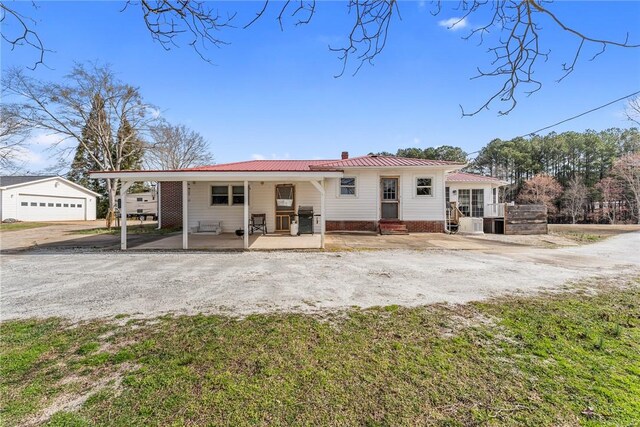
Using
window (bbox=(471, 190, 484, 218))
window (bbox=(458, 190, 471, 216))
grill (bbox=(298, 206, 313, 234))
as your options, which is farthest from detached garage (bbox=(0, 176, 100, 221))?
window (bbox=(471, 190, 484, 218))

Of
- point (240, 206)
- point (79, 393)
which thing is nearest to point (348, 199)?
point (240, 206)

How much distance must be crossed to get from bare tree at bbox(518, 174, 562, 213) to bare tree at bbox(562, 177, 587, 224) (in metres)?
0.97

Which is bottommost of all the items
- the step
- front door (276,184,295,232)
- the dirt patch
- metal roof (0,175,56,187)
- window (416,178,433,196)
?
the dirt patch

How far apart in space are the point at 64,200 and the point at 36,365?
107 ft

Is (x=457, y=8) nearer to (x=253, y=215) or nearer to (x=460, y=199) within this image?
(x=253, y=215)

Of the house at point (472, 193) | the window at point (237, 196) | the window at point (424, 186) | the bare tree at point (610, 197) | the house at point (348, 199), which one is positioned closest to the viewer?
the house at point (348, 199)

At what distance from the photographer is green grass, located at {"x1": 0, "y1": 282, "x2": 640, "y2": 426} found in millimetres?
1893

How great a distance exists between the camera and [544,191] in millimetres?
32250

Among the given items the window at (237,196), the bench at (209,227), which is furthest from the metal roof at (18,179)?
the window at (237,196)

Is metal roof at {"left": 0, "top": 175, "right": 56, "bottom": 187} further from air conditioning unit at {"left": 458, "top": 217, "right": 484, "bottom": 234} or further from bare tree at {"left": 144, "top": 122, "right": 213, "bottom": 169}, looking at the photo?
air conditioning unit at {"left": 458, "top": 217, "right": 484, "bottom": 234}

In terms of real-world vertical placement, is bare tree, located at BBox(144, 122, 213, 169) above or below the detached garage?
above

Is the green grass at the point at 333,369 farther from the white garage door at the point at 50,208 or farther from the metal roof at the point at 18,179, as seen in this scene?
the metal roof at the point at 18,179

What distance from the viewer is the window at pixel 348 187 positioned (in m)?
13.6

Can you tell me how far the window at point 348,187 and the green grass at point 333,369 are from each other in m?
10.2
